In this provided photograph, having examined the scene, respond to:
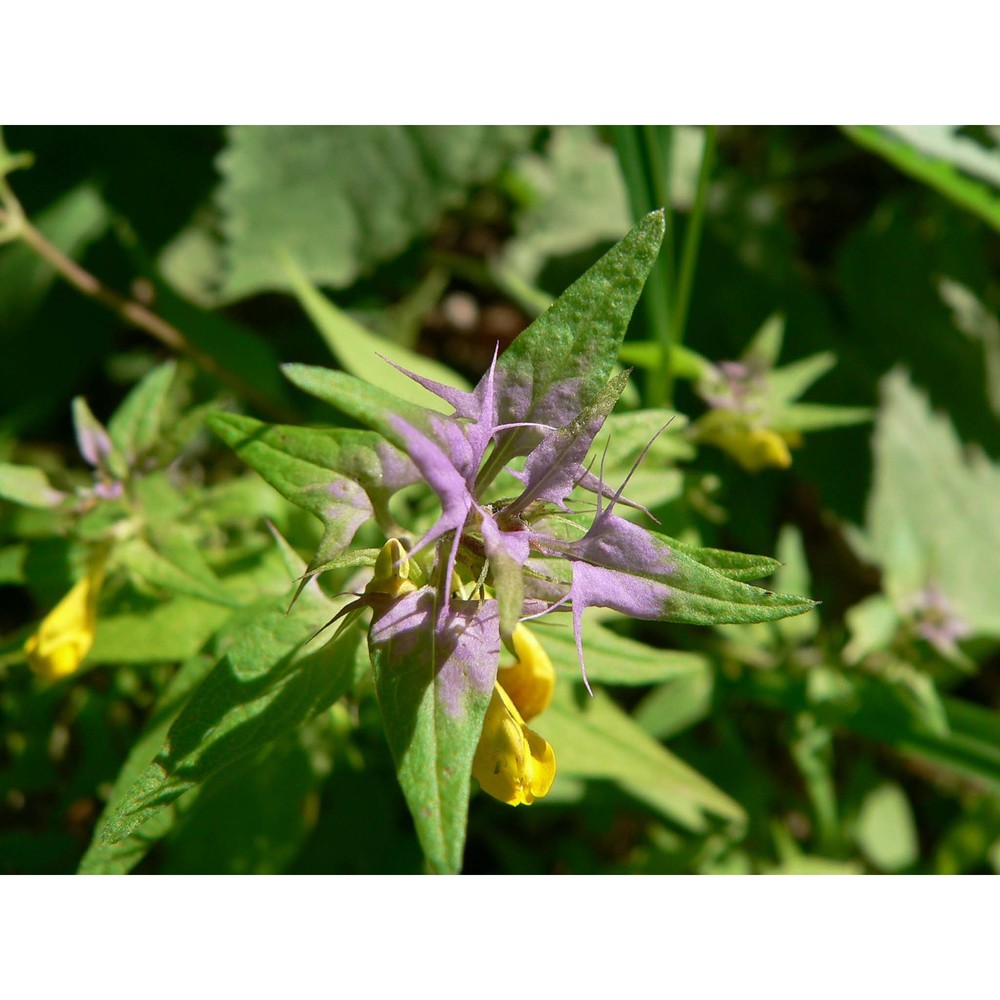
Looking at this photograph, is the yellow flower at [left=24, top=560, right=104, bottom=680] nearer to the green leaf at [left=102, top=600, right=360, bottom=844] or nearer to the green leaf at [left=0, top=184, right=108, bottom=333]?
the green leaf at [left=102, top=600, right=360, bottom=844]

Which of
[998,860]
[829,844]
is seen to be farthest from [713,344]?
[998,860]

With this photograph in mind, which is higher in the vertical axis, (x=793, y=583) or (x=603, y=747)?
(x=793, y=583)

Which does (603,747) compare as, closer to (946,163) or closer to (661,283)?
(661,283)

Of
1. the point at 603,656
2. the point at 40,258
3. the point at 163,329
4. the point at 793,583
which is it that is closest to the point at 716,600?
the point at 603,656

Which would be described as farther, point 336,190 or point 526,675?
point 336,190

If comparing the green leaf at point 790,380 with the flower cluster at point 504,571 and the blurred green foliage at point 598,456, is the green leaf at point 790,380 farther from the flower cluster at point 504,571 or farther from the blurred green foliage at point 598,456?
the flower cluster at point 504,571

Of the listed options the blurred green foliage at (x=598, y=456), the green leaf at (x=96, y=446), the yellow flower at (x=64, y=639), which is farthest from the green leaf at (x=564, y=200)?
A: the yellow flower at (x=64, y=639)

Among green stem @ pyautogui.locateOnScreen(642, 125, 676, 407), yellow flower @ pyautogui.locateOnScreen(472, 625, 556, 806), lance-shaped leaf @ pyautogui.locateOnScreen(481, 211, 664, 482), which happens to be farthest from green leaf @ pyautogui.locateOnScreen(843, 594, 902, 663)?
lance-shaped leaf @ pyautogui.locateOnScreen(481, 211, 664, 482)
